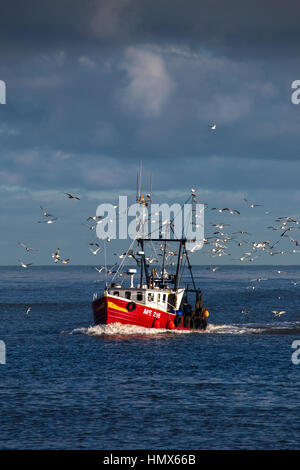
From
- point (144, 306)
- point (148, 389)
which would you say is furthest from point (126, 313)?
point (148, 389)

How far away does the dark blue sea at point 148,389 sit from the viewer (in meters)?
28.8

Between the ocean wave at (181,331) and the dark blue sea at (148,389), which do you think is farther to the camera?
the ocean wave at (181,331)

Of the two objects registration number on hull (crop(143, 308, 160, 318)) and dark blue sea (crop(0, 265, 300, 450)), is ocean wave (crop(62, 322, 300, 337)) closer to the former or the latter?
dark blue sea (crop(0, 265, 300, 450))

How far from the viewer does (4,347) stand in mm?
54281

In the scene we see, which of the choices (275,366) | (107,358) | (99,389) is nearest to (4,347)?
(107,358)

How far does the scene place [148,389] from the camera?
124 feet

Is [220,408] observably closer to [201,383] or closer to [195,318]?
[201,383]

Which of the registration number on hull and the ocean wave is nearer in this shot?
the ocean wave

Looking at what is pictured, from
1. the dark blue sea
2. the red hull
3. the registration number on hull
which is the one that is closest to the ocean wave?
the dark blue sea

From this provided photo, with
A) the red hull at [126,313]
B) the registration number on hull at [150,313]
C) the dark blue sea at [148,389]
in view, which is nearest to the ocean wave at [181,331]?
the dark blue sea at [148,389]

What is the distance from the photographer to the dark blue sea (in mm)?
28781

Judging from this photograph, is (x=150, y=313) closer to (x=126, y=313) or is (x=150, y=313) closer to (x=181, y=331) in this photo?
(x=126, y=313)

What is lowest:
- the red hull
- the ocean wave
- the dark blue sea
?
the dark blue sea

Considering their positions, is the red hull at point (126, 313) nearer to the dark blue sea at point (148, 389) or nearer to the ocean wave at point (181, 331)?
the ocean wave at point (181, 331)
